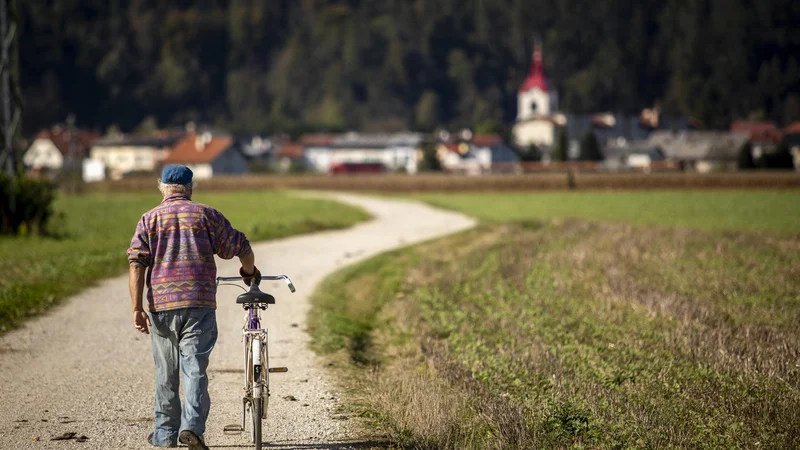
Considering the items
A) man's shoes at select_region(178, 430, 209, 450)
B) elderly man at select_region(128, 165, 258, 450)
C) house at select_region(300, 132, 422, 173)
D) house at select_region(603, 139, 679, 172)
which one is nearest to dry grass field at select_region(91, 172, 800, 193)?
house at select_region(603, 139, 679, 172)

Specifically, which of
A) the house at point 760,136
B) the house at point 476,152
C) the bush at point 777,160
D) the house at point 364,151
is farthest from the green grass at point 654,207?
the house at point 364,151

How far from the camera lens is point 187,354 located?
7.93 meters

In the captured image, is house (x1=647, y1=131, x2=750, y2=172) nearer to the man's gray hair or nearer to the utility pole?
the utility pole

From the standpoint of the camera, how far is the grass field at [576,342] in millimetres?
9094

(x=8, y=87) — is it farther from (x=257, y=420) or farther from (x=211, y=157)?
(x=211, y=157)

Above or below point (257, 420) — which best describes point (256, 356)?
above

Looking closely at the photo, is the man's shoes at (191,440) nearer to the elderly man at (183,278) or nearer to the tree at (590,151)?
the elderly man at (183,278)

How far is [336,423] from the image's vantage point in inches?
365

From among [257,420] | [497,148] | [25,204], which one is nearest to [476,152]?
[497,148]

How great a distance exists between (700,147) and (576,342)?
401 feet

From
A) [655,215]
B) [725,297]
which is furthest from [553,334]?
[655,215]

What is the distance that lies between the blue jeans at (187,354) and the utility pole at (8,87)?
2233 cm

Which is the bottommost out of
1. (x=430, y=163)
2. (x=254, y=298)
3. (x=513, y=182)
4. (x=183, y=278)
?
(x=513, y=182)

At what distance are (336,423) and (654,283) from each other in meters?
10.5
